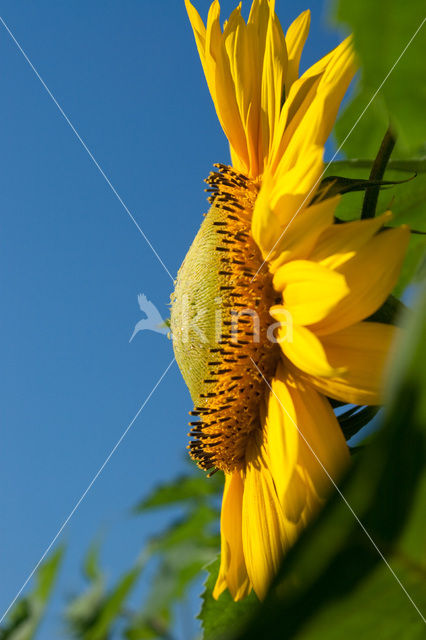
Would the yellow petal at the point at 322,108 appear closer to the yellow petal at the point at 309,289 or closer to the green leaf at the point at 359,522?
the yellow petal at the point at 309,289

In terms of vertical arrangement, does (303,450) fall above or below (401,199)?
below

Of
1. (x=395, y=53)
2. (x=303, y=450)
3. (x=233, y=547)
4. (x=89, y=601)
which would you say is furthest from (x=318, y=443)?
(x=89, y=601)

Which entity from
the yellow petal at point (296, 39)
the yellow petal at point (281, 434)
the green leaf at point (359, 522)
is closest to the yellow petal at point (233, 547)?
the yellow petal at point (281, 434)

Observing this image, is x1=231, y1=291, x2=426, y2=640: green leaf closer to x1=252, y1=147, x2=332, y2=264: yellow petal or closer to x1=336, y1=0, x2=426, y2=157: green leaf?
x1=336, y1=0, x2=426, y2=157: green leaf

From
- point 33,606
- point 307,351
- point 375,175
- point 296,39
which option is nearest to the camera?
point 307,351

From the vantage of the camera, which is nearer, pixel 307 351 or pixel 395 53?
pixel 395 53

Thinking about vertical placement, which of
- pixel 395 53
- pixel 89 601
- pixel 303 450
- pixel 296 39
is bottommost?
pixel 89 601

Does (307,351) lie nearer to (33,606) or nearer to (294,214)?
(294,214)
